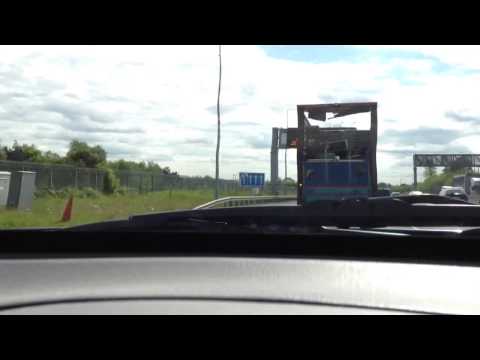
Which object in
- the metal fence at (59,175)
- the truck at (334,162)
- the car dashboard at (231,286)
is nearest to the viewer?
the car dashboard at (231,286)

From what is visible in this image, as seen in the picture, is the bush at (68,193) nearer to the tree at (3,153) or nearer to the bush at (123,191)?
the bush at (123,191)

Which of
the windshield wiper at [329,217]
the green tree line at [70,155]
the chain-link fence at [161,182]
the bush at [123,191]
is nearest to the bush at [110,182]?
the bush at [123,191]

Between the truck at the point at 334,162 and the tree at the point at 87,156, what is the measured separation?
144 feet

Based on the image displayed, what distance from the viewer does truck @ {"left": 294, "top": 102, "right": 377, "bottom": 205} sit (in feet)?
59.2

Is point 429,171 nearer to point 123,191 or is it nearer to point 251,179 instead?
point 251,179

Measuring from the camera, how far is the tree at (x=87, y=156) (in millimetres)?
59625

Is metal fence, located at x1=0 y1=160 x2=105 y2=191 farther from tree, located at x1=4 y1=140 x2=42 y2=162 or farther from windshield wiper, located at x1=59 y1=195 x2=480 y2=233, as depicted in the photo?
windshield wiper, located at x1=59 y1=195 x2=480 y2=233

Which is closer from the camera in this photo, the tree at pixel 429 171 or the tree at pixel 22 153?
the tree at pixel 429 171

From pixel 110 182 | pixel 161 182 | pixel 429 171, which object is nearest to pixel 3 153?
pixel 161 182

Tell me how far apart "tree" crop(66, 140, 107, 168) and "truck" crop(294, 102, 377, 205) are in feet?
144

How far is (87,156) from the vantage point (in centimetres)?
6016

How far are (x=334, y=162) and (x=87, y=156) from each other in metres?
45.6
